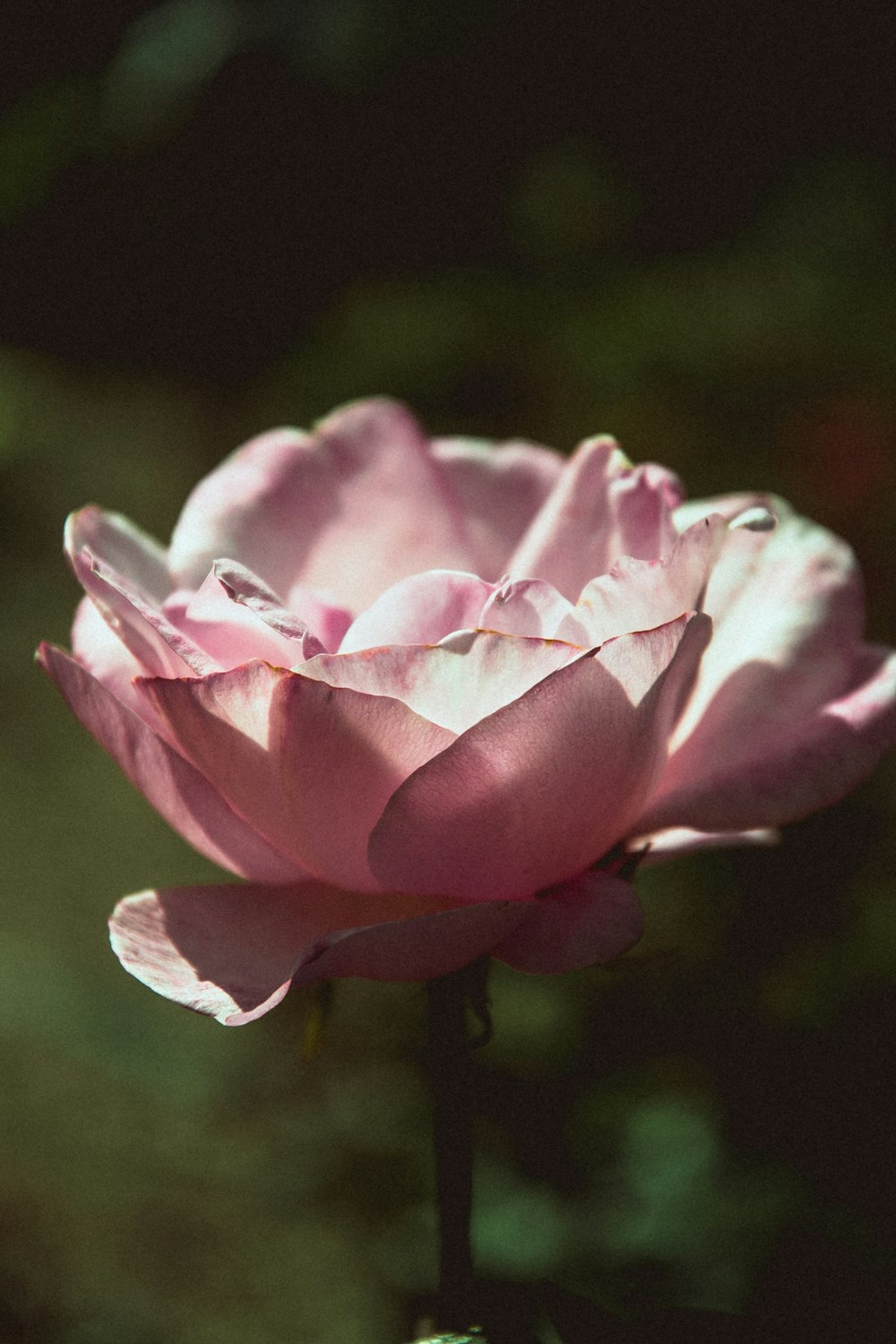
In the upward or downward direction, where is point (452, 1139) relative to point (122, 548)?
downward

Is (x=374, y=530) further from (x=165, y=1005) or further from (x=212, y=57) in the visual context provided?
(x=212, y=57)

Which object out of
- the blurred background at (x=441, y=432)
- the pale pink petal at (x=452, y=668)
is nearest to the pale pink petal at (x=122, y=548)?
the pale pink petal at (x=452, y=668)

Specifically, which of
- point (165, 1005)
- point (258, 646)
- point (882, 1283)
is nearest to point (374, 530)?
point (258, 646)

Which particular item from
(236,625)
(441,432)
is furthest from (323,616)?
(441,432)

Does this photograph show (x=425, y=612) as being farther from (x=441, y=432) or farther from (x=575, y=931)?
(x=441, y=432)

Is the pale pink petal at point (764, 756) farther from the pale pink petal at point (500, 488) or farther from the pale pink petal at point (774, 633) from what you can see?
the pale pink petal at point (500, 488)
